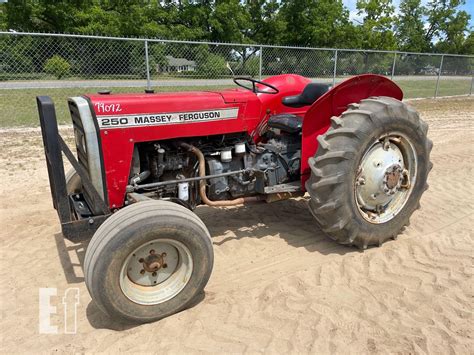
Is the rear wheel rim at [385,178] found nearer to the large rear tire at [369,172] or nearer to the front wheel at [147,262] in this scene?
the large rear tire at [369,172]

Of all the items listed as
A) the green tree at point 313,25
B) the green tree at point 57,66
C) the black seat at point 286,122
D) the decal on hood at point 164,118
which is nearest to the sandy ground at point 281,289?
the black seat at point 286,122

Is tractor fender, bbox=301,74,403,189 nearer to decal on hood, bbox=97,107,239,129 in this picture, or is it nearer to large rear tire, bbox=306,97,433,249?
large rear tire, bbox=306,97,433,249

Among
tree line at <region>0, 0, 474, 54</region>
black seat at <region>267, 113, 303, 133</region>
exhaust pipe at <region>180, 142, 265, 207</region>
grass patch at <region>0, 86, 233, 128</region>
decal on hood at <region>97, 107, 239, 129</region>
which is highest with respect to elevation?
tree line at <region>0, 0, 474, 54</region>

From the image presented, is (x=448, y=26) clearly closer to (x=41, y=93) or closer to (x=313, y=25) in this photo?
(x=313, y=25)

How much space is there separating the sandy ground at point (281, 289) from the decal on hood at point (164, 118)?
1.25 meters

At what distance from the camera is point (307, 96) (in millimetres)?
4105

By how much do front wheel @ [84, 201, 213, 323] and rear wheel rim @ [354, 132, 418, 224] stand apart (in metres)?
1.63

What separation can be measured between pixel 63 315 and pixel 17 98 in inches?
436

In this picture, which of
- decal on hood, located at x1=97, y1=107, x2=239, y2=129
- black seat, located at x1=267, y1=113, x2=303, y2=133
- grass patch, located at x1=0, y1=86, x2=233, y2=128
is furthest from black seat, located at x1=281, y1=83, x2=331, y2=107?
grass patch, located at x1=0, y1=86, x2=233, y2=128

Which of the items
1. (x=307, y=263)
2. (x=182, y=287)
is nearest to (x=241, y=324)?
(x=182, y=287)

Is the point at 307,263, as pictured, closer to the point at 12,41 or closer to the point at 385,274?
the point at 385,274

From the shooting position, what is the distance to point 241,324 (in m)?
2.78

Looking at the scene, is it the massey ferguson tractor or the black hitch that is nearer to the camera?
the massey ferguson tractor

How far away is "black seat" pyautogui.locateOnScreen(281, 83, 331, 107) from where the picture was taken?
4047 millimetres
